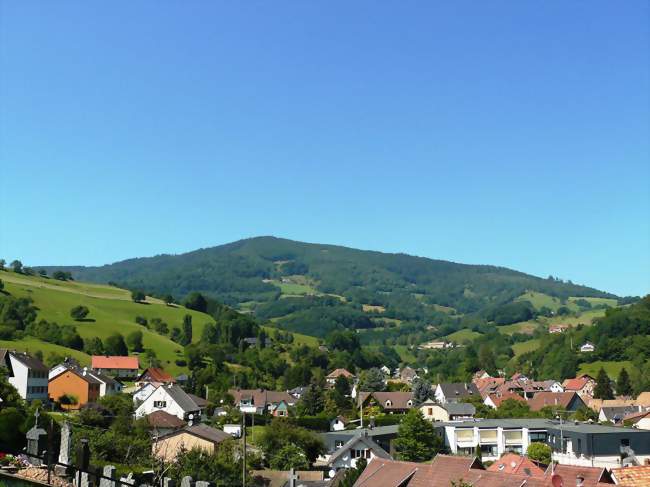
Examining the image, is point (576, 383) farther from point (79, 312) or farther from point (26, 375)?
point (26, 375)

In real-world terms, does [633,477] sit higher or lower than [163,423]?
higher

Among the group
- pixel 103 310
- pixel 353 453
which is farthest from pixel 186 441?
pixel 103 310

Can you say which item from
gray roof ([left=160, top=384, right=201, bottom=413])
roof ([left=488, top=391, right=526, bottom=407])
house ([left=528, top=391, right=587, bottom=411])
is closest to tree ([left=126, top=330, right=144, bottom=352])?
gray roof ([left=160, top=384, right=201, bottom=413])

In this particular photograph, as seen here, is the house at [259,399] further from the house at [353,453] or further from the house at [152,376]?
the house at [353,453]

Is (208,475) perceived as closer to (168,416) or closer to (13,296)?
(168,416)

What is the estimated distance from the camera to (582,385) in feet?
426

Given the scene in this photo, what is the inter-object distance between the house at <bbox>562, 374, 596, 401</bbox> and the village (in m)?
0.51

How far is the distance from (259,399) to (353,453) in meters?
50.4

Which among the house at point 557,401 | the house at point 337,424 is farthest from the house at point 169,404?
the house at point 557,401

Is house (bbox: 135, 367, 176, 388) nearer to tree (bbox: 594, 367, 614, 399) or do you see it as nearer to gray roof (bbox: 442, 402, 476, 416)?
gray roof (bbox: 442, 402, 476, 416)

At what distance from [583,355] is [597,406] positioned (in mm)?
45883

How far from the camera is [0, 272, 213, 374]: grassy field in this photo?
132m

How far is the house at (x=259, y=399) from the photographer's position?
100312mm

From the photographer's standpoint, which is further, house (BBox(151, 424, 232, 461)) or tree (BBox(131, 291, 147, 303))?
tree (BBox(131, 291, 147, 303))
